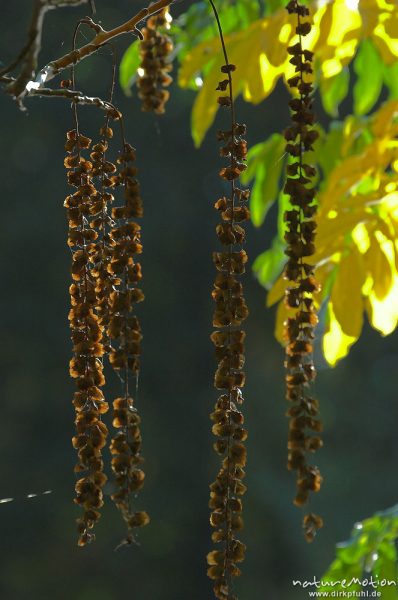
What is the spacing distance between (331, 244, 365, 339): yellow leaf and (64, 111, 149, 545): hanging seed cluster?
0.45 metres

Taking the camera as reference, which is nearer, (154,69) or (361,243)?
(154,69)

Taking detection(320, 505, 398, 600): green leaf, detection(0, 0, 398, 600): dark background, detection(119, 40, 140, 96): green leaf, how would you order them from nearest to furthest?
detection(320, 505, 398, 600): green leaf, detection(119, 40, 140, 96): green leaf, detection(0, 0, 398, 600): dark background

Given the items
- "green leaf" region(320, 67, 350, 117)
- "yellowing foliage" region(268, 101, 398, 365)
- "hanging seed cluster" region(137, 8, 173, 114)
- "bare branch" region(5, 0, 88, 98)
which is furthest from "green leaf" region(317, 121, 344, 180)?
"bare branch" region(5, 0, 88, 98)

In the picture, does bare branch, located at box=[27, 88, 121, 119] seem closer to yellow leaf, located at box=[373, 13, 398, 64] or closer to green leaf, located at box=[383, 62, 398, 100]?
yellow leaf, located at box=[373, 13, 398, 64]

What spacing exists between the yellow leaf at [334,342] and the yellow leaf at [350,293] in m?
0.03

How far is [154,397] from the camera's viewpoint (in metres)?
5.79

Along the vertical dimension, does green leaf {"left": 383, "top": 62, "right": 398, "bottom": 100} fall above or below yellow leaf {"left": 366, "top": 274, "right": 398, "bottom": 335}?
above

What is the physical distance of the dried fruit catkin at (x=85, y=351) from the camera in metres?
0.59

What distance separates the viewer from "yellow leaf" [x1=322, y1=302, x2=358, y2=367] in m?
1.13

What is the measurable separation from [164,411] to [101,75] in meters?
2.04

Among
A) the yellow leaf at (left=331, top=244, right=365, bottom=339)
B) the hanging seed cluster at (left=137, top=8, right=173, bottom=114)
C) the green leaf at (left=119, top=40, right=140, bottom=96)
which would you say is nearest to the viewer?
the hanging seed cluster at (left=137, top=8, right=173, bottom=114)

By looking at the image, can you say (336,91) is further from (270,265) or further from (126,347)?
(126,347)

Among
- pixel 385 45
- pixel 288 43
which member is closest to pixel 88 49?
pixel 288 43

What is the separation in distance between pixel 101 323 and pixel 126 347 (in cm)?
6
